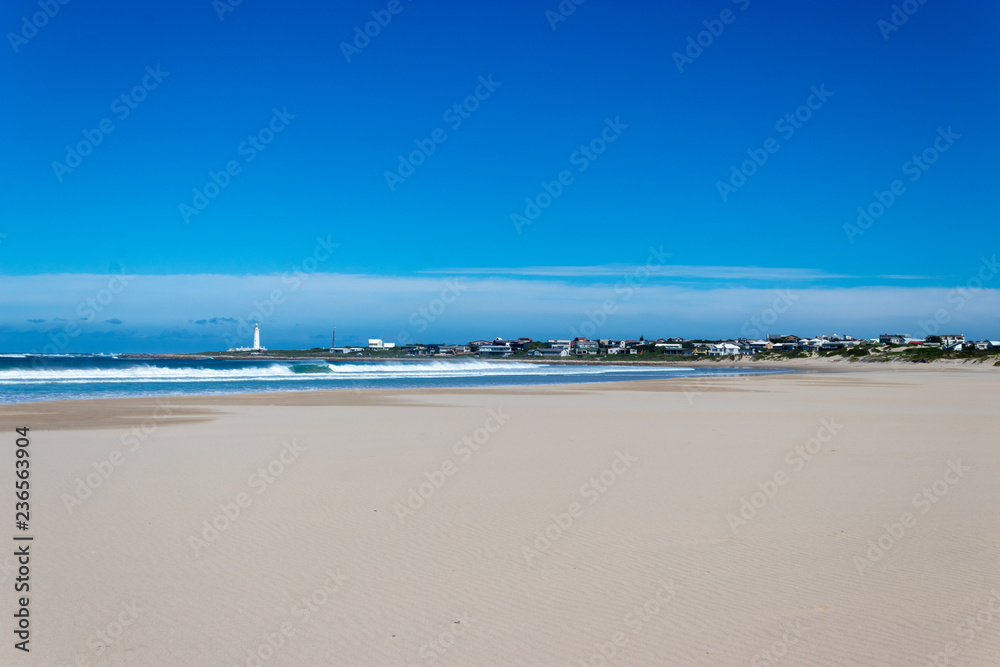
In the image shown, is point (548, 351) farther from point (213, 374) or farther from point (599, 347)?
point (213, 374)

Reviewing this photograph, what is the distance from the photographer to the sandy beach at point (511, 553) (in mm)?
4238

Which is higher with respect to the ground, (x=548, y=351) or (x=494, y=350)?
(x=494, y=350)

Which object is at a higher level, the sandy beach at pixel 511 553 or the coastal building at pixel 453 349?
the coastal building at pixel 453 349

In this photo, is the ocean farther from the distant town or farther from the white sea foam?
the distant town

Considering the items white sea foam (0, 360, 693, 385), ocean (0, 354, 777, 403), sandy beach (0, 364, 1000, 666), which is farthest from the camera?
white sea foam (0, 360, 693, 385)

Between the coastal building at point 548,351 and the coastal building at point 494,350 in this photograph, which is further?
the coastal building at point 494,350

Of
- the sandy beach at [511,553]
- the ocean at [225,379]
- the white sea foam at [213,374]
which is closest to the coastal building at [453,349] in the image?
the ocean at [225,379]

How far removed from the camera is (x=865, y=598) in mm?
4879

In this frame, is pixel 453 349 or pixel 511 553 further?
pixel 453 349

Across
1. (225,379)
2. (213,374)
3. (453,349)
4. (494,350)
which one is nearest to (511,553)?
(225,379)

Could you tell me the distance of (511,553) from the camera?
5898 mm

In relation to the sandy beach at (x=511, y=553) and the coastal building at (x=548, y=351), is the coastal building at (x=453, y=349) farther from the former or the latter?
the sandy beach at (x=511, y=553)

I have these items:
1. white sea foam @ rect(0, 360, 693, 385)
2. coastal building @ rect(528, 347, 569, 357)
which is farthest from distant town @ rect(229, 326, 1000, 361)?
white sea foam @ rect(0, 360, 693, 385)

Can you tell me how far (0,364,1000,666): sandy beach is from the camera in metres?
4.24
